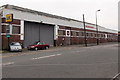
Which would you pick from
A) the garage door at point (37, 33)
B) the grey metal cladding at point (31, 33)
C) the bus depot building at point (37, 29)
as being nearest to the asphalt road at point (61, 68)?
the bus depot building at point (37, 29)

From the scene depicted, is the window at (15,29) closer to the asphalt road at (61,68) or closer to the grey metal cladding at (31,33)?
the grey metal cladding at (31,33)

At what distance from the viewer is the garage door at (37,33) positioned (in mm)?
29125

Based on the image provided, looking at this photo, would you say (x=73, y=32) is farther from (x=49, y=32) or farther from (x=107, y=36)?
(x=107, y=36)

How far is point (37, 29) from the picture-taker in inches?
1241

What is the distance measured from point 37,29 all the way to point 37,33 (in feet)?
3.04

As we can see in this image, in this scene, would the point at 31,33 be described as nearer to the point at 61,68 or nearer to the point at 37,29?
the point at 37,29

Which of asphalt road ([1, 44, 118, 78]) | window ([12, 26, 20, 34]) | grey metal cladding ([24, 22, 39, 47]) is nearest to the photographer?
asphalt road ([1, 44, 118, 78])

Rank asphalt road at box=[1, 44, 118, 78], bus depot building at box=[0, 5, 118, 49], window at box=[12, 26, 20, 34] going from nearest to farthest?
asphalt road at box=[1, 44, 118, 78]
bus depot building at box=[0, 5, 118, 49]
window at box=[12, 26, 20, 34]

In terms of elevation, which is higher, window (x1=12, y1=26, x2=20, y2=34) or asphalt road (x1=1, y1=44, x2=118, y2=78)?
window (x1=12, y1=26, x2=20, y2=34)

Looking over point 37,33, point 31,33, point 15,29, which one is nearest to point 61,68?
point 15,29

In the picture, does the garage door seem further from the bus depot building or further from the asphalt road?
the asphalt road

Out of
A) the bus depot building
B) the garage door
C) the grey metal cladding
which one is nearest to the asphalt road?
the bus depot building

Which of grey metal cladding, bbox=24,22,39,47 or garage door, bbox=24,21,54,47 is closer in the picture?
grey metal cladding, bbox=24,22,39,47

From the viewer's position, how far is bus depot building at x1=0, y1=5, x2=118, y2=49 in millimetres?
25609
